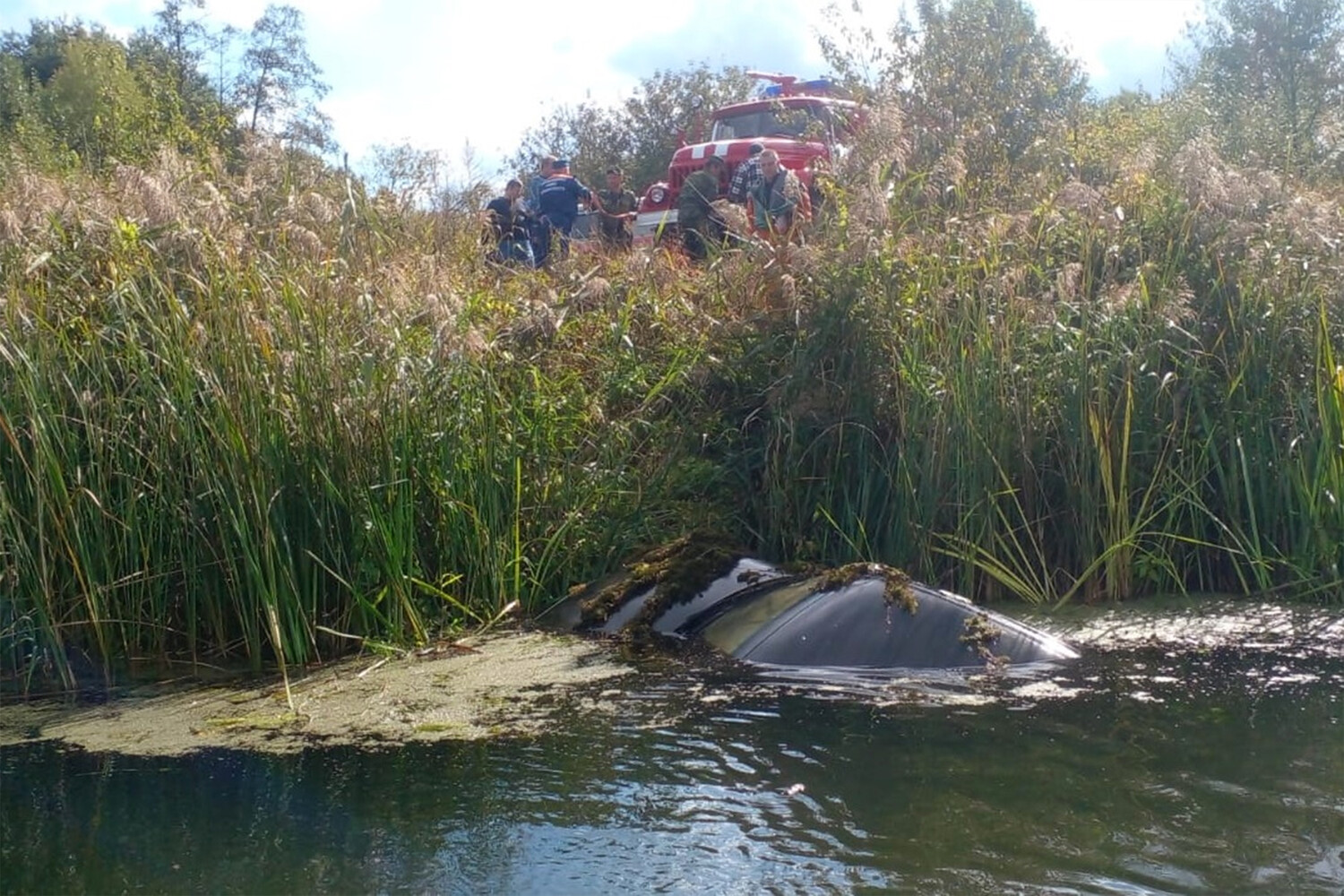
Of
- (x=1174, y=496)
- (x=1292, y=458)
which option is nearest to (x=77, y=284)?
(x=1174, y=496)

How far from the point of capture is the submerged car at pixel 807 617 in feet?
16.7

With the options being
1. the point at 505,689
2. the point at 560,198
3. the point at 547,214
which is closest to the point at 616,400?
the point at 505,689

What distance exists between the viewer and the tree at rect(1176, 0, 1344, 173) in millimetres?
14500

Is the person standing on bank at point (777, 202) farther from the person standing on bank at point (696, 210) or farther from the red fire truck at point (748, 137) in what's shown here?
the red fire truck at point (748, 137)

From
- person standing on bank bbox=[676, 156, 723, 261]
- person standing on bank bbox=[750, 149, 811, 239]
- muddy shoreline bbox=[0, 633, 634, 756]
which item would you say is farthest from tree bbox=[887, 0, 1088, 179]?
muddy shoreline bbox=[0, 633, 634, 756]

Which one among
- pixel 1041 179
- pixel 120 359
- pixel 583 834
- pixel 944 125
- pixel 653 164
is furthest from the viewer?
pixel 653 164

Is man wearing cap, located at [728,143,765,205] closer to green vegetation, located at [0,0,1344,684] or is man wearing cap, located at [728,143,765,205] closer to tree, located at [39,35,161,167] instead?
green vegetation, located at [0,0,1344,684]

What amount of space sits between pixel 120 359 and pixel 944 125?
5468mm

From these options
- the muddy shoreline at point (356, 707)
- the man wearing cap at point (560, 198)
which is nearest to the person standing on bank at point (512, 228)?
the man wearing cap at point (560, 198)

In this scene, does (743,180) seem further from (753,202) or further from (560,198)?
(560,198)

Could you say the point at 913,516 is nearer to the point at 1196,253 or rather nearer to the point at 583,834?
the point at 1196,253

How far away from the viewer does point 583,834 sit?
3.62 m

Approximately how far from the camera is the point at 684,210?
36.2ft

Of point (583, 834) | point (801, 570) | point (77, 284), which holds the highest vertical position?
point (77, 284)
